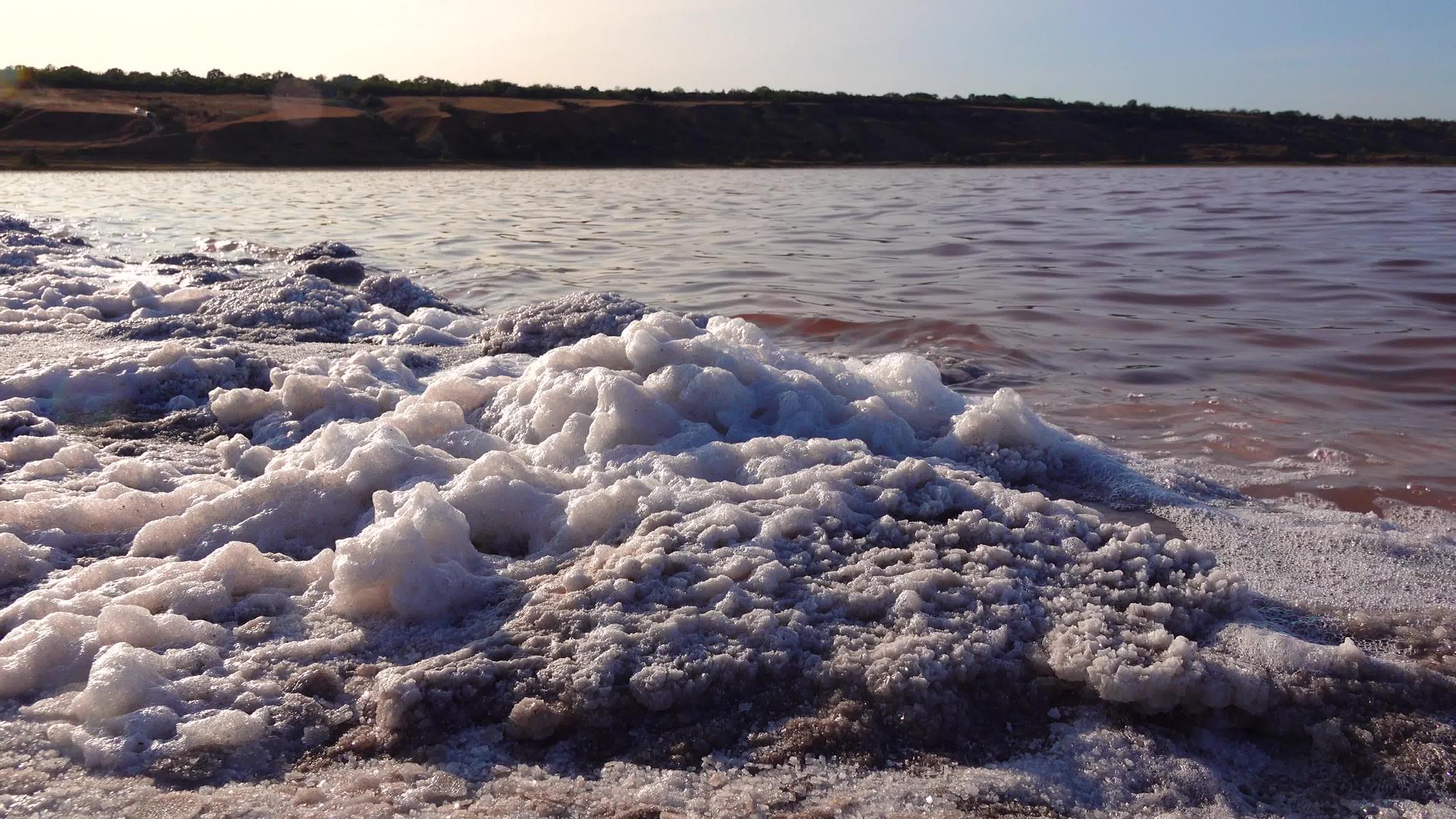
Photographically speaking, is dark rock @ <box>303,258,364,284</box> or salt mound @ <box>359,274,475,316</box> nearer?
salt mound @ <box>359,274,475,316</box>

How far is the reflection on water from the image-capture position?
12.7 ft

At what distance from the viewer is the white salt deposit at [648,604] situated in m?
1.55

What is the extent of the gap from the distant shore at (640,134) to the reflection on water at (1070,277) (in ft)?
42.6

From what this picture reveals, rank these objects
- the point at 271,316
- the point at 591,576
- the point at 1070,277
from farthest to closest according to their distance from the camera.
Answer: the point at 1070,277, the point at 271,316, the point at 591,576

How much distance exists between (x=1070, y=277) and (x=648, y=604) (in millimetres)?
6729

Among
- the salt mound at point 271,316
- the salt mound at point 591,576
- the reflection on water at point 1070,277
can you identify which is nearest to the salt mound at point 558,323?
the salt mound at point 271,316

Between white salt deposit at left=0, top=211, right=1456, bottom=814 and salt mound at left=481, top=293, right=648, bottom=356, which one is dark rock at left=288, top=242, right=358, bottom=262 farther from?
white salt deposit at left=0, top=211, right=1456, bottom=814

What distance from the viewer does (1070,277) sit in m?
7.85

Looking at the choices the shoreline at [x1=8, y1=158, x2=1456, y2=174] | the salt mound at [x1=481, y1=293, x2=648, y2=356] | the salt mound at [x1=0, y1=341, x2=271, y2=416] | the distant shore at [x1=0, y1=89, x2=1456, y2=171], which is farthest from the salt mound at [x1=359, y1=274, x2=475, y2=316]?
the distant shore at [x1=0, y1=89, x2=1456, y2=171]

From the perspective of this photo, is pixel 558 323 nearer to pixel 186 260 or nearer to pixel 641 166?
pixel 186 260

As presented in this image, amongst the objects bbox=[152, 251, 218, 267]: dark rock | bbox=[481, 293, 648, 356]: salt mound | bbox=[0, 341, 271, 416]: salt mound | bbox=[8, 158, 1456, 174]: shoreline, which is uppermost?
bbox=[8, 158, 1456, 174]: shoreline

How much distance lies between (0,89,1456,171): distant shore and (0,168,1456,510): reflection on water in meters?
13.0

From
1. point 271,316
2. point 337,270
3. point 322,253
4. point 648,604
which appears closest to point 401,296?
→ point 271,316

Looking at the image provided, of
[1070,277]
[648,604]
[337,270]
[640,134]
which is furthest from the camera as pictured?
[640,134]
